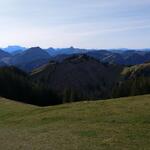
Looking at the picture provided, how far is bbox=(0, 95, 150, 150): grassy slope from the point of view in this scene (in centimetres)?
2058

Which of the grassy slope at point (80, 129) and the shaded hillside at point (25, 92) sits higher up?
the grassy slope at point (80, 129)

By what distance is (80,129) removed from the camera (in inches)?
1009

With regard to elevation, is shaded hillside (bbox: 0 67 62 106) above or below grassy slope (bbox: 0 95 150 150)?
below

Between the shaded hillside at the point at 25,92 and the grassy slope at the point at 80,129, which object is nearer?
the grassy slope at the point at 80,129

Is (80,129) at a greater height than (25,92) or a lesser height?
greater

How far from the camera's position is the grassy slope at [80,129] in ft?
67.5

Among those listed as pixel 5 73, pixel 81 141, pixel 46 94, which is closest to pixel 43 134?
pixel 81 141

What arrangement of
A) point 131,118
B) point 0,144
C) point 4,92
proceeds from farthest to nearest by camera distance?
point 4,92
point 131,118
point 0,144

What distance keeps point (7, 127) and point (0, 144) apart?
8638 millimetres

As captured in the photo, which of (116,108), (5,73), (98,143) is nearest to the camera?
(98,143)

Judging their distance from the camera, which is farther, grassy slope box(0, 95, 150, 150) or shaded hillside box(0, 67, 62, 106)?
shaded hillside box(0, 67, 62, 106)

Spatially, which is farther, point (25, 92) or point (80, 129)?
point (25, 92)

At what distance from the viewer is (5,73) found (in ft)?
468

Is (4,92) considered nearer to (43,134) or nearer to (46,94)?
(46,94)
